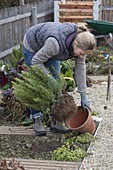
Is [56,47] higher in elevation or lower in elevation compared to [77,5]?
higher

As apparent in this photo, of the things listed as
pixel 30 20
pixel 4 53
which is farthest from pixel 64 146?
pixel 30 20

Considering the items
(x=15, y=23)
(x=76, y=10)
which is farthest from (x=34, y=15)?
(x=76, y=10)

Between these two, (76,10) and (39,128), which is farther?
(76,10)

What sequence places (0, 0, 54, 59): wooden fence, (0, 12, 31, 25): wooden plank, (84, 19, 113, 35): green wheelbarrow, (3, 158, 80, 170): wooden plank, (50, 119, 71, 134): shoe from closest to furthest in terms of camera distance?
(3, 158, 80, 170): wooden plank → (50, 119, 71, 134): shoe → (84, 19, 113, 35): green wheelbarrow → (0, 12, 31, 25): wooden plank → (0, 0, 54, 59): wooden fence

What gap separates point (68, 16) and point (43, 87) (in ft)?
→ 25.3

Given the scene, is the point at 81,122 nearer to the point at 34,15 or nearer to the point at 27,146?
the point at 27,146

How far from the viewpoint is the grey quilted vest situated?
15.5 feet

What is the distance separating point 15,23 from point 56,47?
16.2ft

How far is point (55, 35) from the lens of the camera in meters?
4.74

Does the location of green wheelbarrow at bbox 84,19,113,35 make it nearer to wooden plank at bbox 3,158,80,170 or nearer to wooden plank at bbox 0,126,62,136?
wooden plank at bbox 0,126,62,136

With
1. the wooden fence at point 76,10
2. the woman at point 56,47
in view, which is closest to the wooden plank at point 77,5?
the wooden fence at point 76,10

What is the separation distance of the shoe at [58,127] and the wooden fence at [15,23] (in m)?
3.66

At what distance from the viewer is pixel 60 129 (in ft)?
17.2

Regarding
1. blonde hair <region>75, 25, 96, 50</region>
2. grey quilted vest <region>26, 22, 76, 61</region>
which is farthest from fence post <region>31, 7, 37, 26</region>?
blonde hair <region>75, 25, 96, 50</region>
